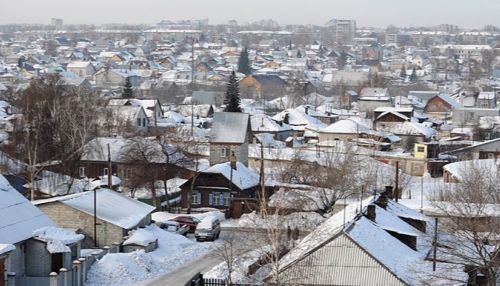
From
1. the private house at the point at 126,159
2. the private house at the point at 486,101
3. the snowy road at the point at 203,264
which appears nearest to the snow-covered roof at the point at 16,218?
the snowy road at the point at 203,264

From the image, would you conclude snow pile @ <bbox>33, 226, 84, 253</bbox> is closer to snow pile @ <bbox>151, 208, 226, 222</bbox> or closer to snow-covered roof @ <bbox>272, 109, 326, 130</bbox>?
snow pile @ <bbox>151, 208, 226, 222</bbox>

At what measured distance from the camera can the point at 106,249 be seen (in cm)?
1725

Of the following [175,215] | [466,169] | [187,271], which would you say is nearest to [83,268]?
[187,271]

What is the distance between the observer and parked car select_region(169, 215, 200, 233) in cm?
2114

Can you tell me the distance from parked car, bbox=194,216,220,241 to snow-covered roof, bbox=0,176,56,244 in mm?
4020

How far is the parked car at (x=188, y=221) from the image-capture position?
69.4ft

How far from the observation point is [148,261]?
17.0 metres

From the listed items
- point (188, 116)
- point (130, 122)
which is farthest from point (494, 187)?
point (188, 116)

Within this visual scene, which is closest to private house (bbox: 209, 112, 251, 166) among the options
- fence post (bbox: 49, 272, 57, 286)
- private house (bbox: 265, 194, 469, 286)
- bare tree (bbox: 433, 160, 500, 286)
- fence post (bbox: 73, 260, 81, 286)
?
bare tree (bbox: 433, 160, 500, 286)

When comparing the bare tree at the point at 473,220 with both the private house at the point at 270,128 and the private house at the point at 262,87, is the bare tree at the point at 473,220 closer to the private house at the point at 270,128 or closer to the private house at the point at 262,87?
the private house at the point at 270,128

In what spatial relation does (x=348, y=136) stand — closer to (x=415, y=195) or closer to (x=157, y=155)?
(x=415, y=195)

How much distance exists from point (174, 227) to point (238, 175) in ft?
16.6

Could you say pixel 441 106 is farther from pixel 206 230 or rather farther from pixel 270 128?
pixel 206 230

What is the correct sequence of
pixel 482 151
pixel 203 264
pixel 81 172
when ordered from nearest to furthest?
1. pixel 203 264
2. pixel 81 172
3. pixel 482 151
